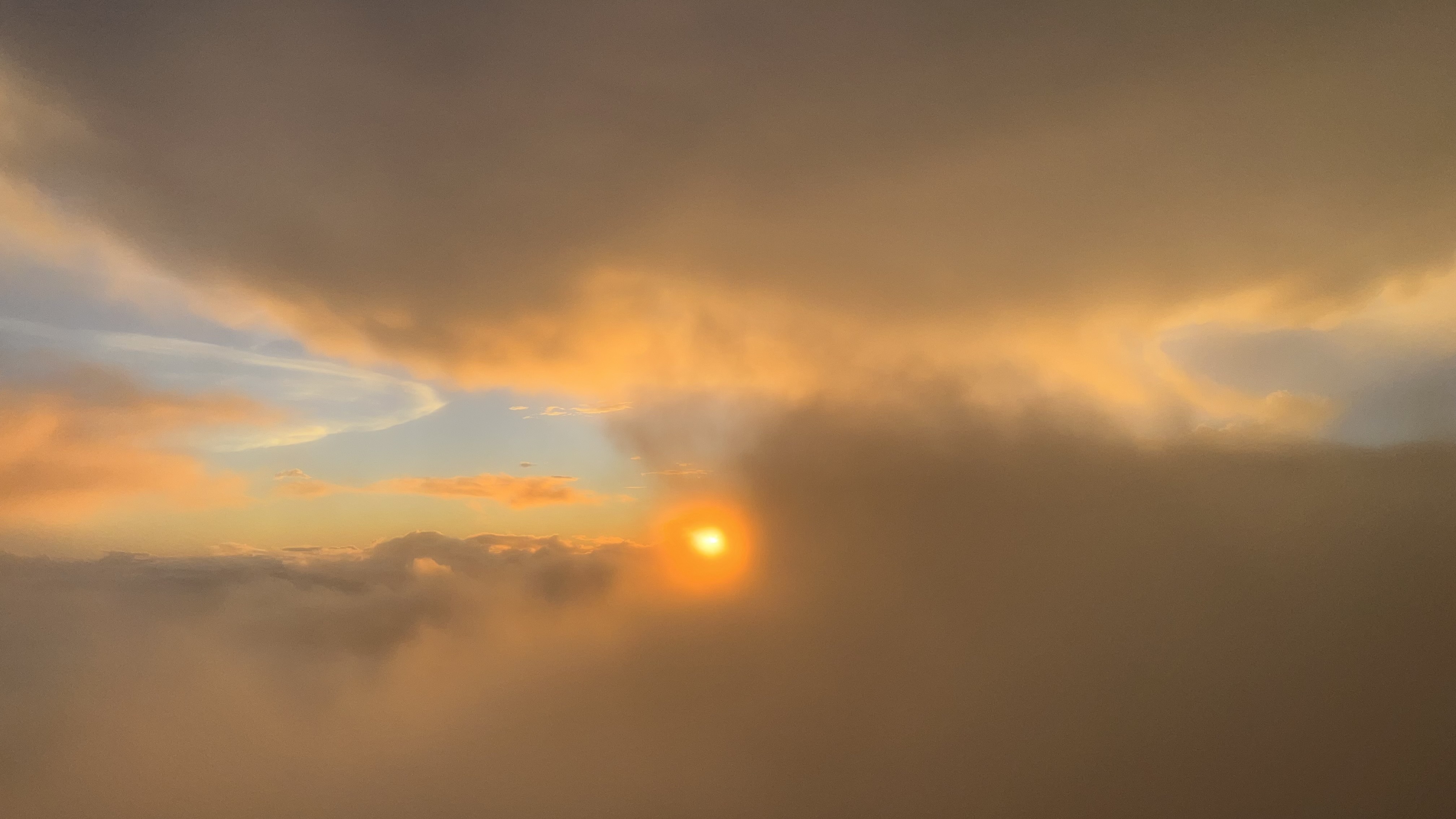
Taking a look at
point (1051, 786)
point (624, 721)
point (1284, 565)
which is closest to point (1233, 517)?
point (1284, 565)

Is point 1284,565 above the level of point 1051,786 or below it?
above

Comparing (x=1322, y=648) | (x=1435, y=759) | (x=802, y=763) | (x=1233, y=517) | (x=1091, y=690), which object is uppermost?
(x=1233, y=517)

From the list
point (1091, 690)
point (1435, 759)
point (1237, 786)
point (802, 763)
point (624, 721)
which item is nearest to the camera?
point (1435, 759)

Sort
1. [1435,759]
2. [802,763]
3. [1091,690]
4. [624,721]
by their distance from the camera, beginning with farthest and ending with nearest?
1. [624,721]
2. [802,763]
3. [1091,690]
4. [1435,759]

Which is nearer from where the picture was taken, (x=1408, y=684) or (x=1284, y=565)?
(x=1408, y=684)

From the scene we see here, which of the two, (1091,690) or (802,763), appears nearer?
(1091,690)

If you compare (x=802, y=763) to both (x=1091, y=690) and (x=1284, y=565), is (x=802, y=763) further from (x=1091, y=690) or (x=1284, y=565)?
(x=1284, y=565)

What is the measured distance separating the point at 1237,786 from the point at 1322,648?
175cm

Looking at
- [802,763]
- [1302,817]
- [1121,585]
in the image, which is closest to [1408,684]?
[1302,817]

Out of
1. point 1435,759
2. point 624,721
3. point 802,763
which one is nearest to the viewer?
point 1435,759

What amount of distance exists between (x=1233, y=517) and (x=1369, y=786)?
2910 mm

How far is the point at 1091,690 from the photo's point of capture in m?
7.04

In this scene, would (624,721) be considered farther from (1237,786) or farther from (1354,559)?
(1354,559)

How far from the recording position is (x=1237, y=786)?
657 cm
